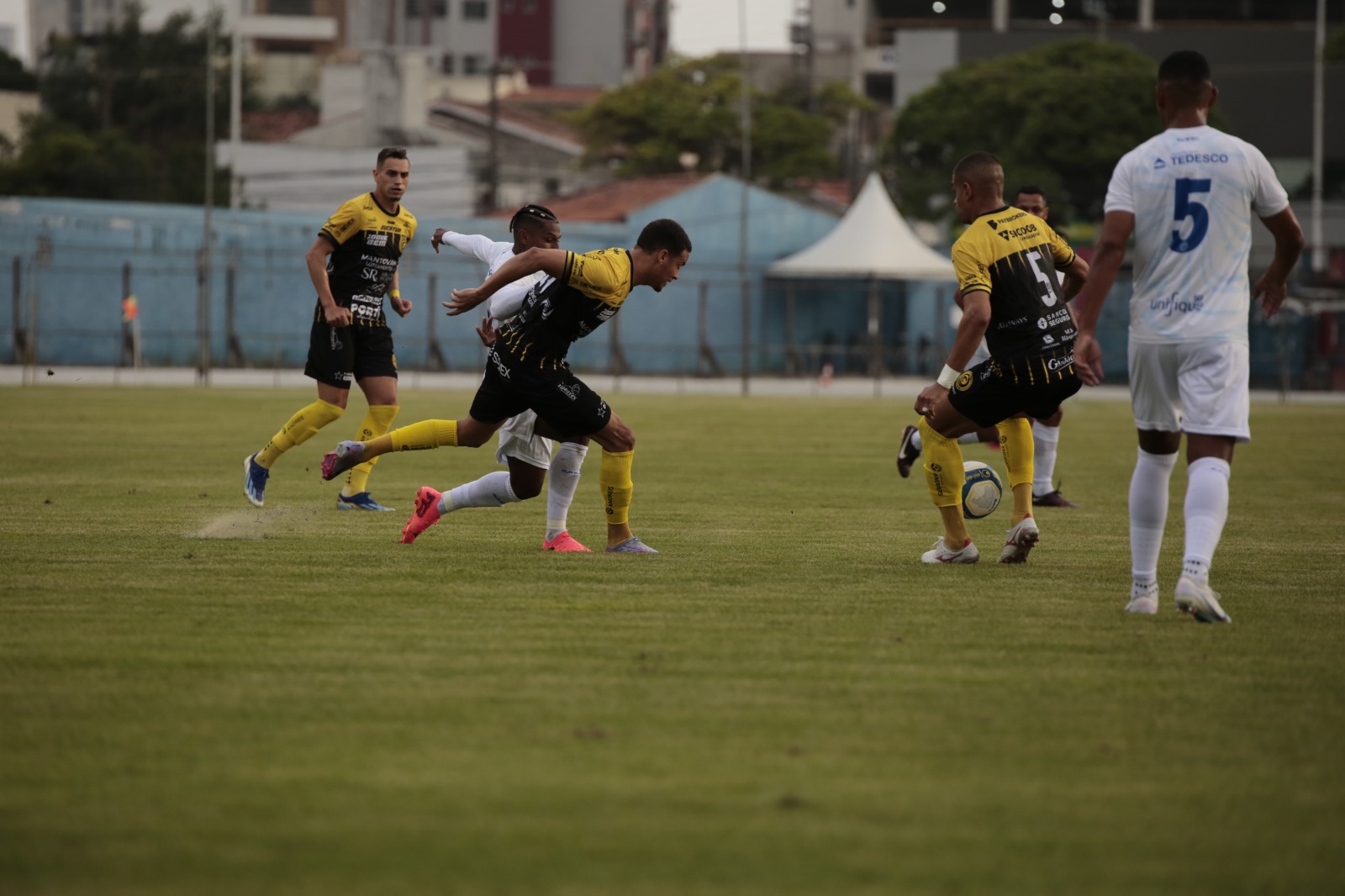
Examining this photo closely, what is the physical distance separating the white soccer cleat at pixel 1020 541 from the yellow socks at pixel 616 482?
1972 mm

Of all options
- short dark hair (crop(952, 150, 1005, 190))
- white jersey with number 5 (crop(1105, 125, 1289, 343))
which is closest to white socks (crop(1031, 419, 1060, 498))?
short dark hair (crop(952, 150, 1005, 190))

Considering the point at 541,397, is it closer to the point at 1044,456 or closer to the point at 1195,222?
the point at 1195,222

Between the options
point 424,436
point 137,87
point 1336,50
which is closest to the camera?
point 424,436

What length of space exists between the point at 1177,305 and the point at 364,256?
236 inches

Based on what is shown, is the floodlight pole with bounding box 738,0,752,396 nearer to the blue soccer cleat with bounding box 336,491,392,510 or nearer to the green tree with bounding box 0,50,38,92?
the blue soccer cleat with bounding box 336,491,392,510

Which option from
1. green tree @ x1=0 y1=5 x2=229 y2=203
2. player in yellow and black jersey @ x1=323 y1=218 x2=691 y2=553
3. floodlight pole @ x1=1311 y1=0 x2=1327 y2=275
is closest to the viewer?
player in yellow and black jersey @ x1=323 y1=218 x2=691 y2=553

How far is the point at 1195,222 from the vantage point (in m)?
6.33

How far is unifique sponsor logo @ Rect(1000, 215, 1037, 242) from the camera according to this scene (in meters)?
7.88

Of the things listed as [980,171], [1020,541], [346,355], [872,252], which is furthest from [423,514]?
[872,252]

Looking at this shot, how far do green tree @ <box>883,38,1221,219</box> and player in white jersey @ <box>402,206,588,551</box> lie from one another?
142 ft

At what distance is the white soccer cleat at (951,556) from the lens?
817 cm

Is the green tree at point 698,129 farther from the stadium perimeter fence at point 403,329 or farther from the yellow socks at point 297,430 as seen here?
the yellow socks at point 297,430

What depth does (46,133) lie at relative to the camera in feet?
193

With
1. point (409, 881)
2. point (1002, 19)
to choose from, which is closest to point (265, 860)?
point (409, 881)
